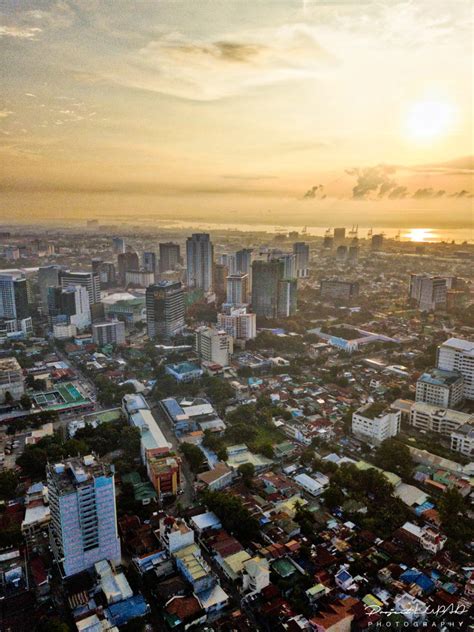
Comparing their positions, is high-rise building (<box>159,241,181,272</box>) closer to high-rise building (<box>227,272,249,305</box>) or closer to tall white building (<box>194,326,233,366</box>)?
high-rise building (<box>227,272,249,305</box>)

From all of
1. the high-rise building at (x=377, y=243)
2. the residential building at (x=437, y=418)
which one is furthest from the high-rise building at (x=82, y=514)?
the high-rise building at (x=377, y=243)

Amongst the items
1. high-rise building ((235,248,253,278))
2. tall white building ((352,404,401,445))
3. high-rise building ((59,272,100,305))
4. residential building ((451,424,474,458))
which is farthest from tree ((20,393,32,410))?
high-rise building ((235,248,253,278))

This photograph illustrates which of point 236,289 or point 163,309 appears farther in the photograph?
point 236,289

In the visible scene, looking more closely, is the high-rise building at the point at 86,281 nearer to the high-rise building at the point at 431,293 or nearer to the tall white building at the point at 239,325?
the tall white building at the point at 239,325

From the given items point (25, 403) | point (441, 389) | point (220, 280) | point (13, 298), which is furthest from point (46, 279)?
point (441, 389)

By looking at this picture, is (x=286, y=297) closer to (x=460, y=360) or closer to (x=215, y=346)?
(x=215, y=346)

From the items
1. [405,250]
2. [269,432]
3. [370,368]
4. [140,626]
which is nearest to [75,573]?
[140,626]
